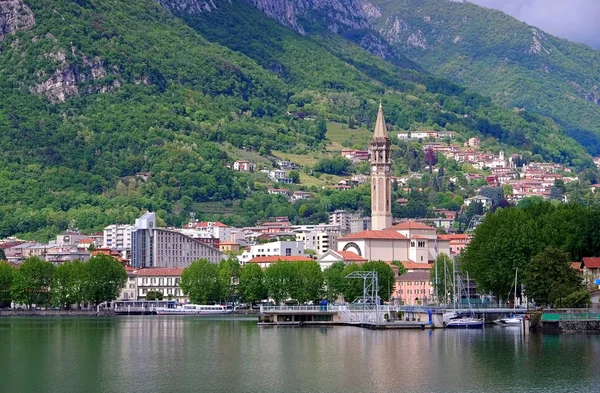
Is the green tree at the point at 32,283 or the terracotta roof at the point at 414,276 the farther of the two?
the terracotta roof at the point at 414,276

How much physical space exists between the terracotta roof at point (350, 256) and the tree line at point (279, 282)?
540 centimetres

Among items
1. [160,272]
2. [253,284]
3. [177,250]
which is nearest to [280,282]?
[253,284]

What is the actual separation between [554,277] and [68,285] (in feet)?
204

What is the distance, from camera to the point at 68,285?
149m

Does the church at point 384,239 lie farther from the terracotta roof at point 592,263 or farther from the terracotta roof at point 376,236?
the terracotta roof at point 592,263

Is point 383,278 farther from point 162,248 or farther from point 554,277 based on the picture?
point 162,248

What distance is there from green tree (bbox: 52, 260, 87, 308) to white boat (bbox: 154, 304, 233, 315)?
8255mm

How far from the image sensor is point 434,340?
92.2 metres

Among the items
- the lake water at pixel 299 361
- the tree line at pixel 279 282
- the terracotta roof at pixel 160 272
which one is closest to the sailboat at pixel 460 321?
the lake water at pixel 299 361

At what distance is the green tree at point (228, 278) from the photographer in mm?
152750

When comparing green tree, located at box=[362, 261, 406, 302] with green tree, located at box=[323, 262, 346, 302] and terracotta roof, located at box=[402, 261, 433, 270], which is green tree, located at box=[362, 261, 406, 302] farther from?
terracotta roof, located at box=[402, 261, 433, 270]

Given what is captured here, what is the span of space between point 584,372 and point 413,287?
272 feet

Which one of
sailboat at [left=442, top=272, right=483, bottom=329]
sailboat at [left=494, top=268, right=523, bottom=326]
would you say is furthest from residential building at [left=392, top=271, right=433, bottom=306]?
sailboat at [left=442, top=272, right=483, bottom=329]

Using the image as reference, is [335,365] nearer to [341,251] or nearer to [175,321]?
[175,321]
